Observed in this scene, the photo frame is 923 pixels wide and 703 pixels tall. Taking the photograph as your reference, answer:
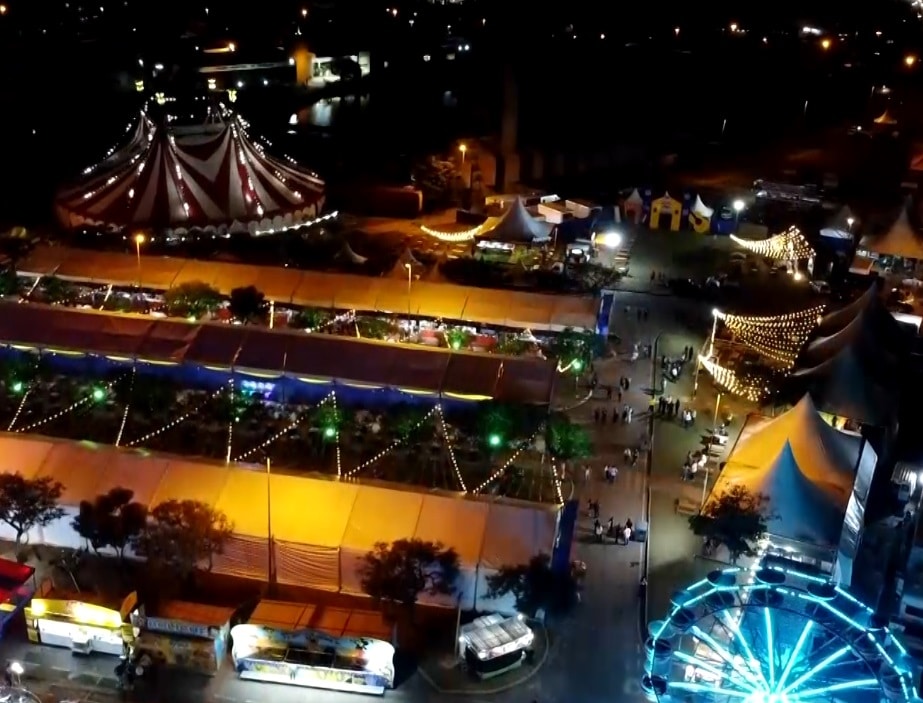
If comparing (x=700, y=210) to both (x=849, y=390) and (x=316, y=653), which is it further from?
(x=316, y=653)

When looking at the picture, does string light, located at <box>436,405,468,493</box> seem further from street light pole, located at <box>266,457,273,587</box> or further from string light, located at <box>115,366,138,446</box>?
string light, located at <box>115,366,138,446</box>

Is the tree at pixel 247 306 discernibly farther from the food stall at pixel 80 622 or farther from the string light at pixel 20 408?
the food stall at pixel 80 622

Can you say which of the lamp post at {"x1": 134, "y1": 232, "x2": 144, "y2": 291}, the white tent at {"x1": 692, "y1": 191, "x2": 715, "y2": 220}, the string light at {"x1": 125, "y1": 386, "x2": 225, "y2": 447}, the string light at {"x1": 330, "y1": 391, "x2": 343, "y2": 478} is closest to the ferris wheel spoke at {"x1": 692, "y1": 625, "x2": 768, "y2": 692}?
the string light at {"x1": 330, "y1": 391, "x2": 343, "y2": 478}

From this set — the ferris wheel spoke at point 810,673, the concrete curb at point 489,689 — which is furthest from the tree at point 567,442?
the ferris wheel spoke at point 810,673

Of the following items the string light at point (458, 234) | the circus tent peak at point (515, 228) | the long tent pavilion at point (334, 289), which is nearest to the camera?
the long tent pavilion at point (334, 289)

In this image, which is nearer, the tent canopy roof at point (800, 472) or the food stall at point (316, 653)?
the food stall at point (316, 653)

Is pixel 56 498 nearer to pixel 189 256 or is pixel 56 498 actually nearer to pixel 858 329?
pixel 189 256

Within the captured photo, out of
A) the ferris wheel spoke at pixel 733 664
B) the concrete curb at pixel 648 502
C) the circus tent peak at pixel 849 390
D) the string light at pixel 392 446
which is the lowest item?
the concrete curb at pixel 648 502

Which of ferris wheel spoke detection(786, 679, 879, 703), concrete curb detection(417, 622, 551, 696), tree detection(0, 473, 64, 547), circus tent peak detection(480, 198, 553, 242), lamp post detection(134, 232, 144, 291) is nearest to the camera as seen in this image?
ferris wheel spoke detection(786, 679, 879, 703)
